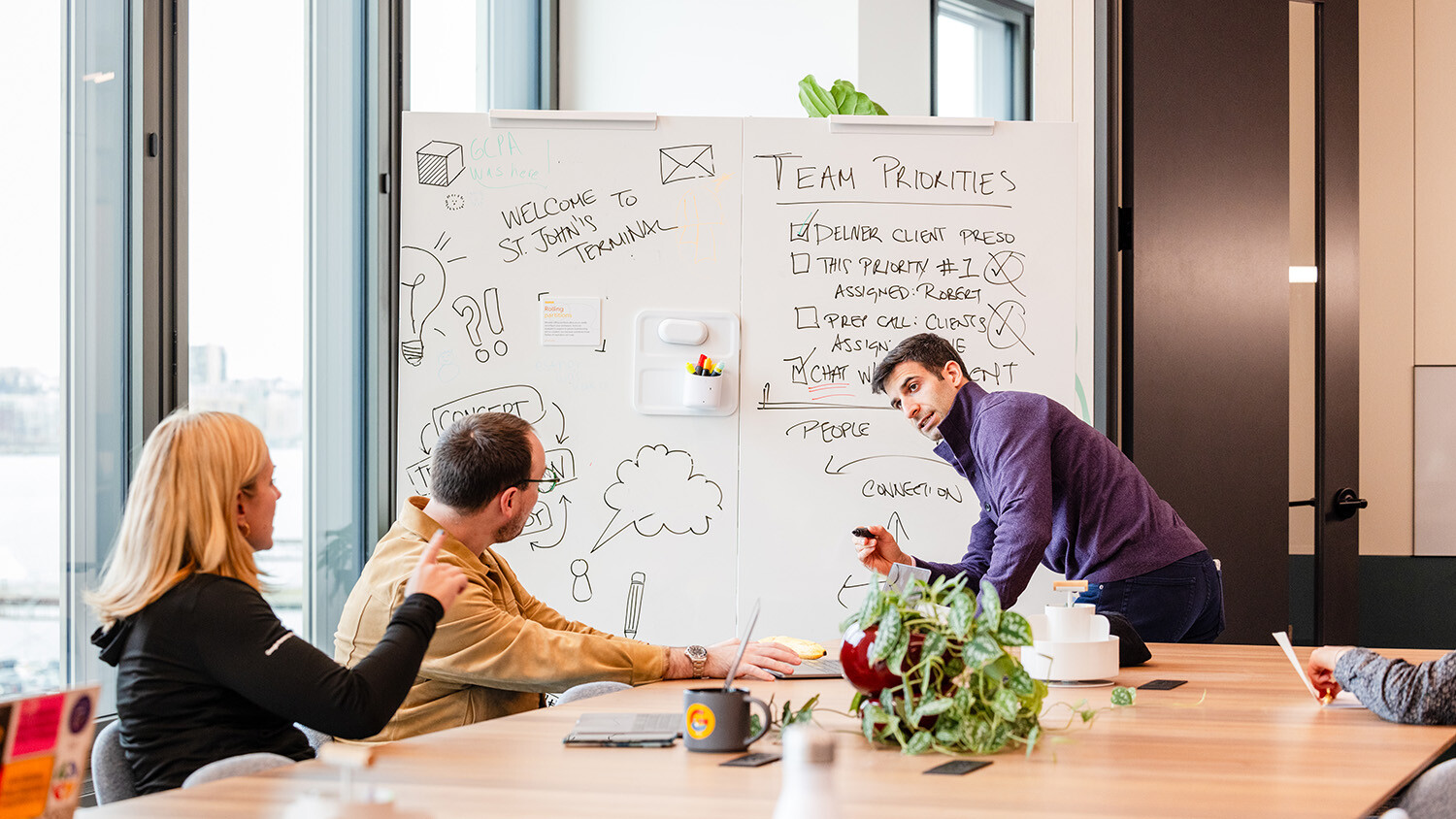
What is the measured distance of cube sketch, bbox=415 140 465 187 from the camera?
3.62 meters

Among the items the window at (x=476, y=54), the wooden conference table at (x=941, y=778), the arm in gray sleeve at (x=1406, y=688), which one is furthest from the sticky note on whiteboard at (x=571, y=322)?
the arm in gray sleeve at (x=1406, y=688)

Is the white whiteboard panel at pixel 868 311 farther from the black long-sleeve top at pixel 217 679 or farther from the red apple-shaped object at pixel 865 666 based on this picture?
the black long-sleeve top at pixel 217 679

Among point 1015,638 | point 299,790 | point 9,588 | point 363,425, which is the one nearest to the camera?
point 299,790

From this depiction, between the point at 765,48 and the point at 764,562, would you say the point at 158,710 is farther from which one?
the point at 765,48

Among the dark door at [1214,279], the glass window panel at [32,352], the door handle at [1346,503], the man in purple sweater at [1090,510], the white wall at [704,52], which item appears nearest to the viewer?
the glass window panel at [32,352]

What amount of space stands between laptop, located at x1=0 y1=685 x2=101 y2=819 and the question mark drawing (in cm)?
246

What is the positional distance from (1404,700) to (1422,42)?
11.4ft

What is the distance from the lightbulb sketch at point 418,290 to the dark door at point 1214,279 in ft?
6.88

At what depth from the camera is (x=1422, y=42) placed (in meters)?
4.42

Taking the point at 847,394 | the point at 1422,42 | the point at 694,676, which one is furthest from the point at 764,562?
the point at 1422,42

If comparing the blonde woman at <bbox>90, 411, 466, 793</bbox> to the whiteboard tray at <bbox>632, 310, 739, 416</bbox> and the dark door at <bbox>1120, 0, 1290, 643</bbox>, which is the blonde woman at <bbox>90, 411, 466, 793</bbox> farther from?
the dark door at <bbox>1120, 0, 1290, 643</bbox>

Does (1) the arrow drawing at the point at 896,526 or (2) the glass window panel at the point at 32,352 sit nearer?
(2) the glass window panel at the point at 32,352

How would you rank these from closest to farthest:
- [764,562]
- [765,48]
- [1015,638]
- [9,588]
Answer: [1015,638] → [9,588] → [764,562] → [765,48]

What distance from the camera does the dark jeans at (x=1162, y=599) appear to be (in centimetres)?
291
